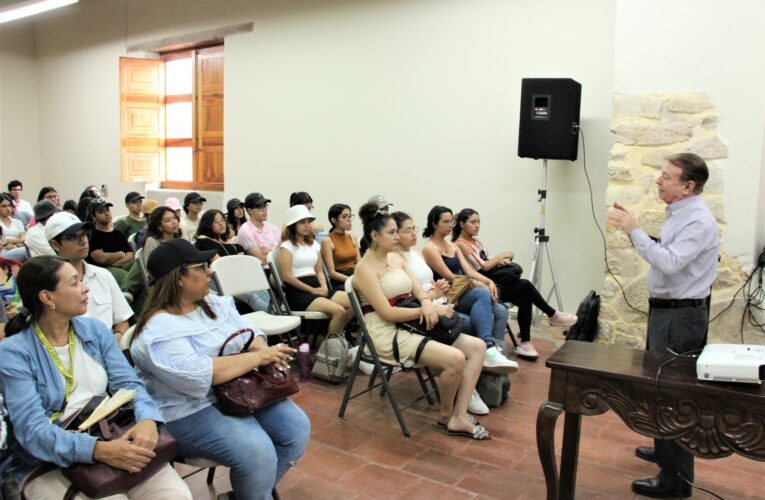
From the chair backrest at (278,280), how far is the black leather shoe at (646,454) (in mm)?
2341

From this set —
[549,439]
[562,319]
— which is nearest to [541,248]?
[562,319]

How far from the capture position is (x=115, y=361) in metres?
2.06

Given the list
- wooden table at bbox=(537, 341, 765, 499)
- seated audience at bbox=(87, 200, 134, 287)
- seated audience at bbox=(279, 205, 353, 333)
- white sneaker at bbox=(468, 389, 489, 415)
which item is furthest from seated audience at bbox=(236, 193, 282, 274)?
wooden table at bbox=(537, 341, 765, 499)

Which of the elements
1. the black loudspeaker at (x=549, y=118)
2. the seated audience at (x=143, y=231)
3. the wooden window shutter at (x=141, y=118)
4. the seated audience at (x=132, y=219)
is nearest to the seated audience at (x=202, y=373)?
the seated audience at (x=143, y=231)

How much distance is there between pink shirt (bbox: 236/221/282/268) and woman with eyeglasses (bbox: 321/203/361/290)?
55cm

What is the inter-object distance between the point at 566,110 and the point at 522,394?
243 cm

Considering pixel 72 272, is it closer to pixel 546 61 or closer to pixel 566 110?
pixel 566 110

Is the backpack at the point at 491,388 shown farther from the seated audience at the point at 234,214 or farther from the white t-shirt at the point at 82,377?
the seated audience at the point at 234,214

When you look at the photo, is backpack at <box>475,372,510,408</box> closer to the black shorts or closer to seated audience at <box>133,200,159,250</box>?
the black shorts

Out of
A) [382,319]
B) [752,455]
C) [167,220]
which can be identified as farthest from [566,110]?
[752,455]

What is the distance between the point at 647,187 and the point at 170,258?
358cm

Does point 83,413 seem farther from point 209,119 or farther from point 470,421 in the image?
point 209,119

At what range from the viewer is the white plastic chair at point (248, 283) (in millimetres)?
3834

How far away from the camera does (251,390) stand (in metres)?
2.16
